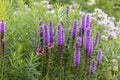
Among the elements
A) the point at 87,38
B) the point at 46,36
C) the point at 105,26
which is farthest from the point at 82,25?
the point at 105,26

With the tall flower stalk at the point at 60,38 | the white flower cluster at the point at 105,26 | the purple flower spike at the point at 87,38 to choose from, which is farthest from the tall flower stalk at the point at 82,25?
the white flower cluster at the point at 105,26

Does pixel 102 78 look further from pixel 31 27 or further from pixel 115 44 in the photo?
pixel 31 27

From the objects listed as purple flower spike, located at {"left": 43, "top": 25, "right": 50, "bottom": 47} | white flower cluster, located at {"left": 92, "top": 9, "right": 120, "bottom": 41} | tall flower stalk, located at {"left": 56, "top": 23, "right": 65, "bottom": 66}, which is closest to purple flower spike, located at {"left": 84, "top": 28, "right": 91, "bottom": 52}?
tall flower stalk, located at {"left": 56, "top": 23, "right": 65, "bottom": 66}

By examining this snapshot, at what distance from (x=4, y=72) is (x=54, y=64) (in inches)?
20.0

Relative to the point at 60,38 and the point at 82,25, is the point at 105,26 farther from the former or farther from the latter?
the point at 60,38

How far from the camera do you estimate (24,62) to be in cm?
321

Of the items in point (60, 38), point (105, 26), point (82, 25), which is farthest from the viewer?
point (105, 26)

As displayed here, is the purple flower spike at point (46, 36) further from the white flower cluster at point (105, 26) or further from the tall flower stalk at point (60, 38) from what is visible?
the white flower cluster at point (105, 26)

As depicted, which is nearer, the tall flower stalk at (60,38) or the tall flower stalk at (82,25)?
the tall flower stalk at (60,38)

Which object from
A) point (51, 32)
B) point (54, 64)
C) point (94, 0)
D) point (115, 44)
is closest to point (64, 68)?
point (54, 64)

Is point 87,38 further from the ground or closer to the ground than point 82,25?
closer to the ground

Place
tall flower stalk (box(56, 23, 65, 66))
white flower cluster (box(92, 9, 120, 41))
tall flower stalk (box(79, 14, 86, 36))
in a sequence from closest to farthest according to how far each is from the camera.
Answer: tall flower stalk (box(56, 23, 65, 66)), tall flower stalk (box(79, 14, 86, 36)), white flower cluster (box(92, 9, 120, 41))

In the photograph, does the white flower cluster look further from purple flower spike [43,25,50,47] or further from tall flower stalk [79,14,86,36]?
purple flower spike [43,25,50,47]

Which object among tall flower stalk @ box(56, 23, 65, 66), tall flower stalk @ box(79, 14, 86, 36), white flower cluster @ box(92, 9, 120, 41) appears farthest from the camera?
white flower cluster @ box(92, 9, 120, 41)
